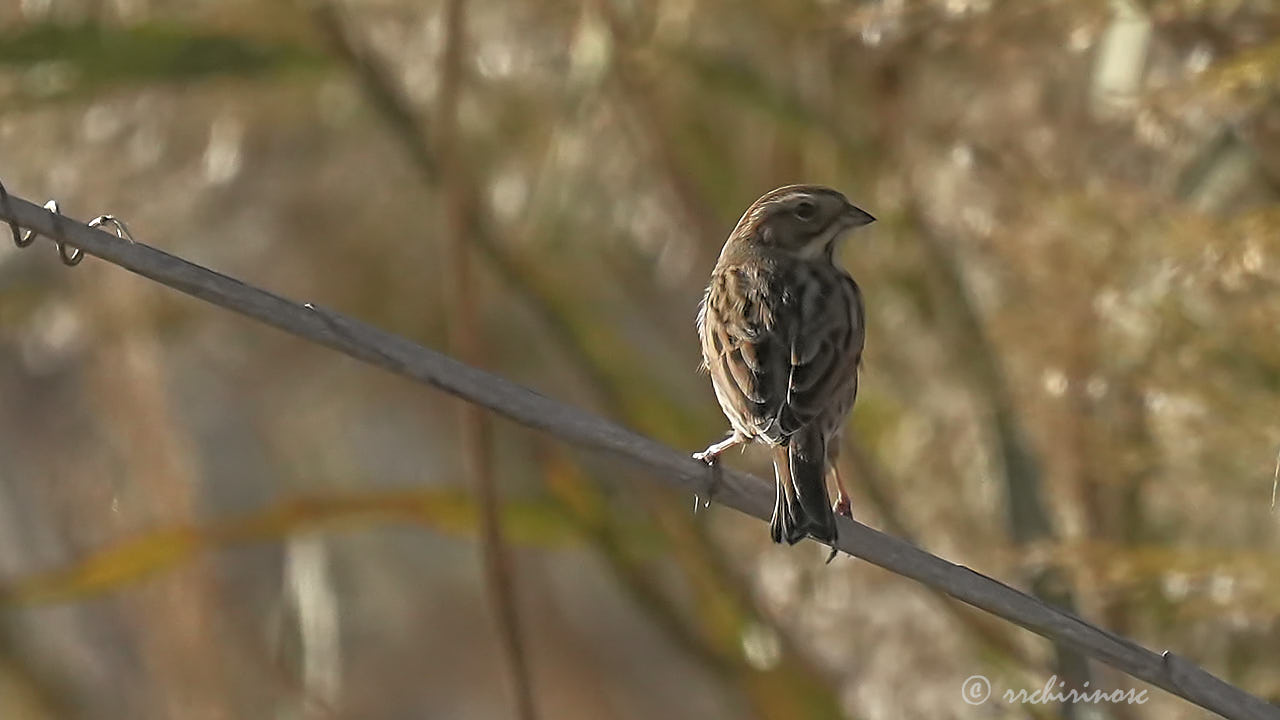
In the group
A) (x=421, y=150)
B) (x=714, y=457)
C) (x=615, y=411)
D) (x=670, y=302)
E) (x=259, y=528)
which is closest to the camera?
(x=714, y=457)

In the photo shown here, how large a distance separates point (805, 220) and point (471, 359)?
1.99 feet

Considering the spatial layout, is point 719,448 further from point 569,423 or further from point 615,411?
point 615,411

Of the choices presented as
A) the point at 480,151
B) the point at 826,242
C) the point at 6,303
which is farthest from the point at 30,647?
the point at 826,242

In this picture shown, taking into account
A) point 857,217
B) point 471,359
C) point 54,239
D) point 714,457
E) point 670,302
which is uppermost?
point 670,302

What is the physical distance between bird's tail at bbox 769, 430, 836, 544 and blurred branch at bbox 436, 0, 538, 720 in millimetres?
601

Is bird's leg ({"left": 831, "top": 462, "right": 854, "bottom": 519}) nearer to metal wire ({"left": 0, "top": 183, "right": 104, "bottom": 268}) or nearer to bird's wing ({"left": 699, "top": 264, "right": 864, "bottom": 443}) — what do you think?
bird's wing ({"left": 699, "top": 264, "right": 864, "bottom": 443})

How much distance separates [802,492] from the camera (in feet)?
7.11

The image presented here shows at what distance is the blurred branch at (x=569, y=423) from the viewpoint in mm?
1576

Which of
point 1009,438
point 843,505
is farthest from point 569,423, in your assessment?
point 1009,438

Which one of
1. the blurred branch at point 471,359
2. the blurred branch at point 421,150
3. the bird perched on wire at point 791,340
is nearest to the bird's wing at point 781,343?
the bird perched on wire at point 791,340

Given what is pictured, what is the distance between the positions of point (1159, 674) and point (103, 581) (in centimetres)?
204

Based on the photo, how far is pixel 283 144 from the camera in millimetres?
3818

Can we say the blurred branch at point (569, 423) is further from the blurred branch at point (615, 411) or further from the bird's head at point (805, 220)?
the blurred branch at point (615, 411)

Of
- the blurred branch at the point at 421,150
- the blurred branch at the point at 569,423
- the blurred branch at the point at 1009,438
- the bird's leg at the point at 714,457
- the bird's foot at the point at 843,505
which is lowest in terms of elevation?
the blurred branch at the point at 569,423
